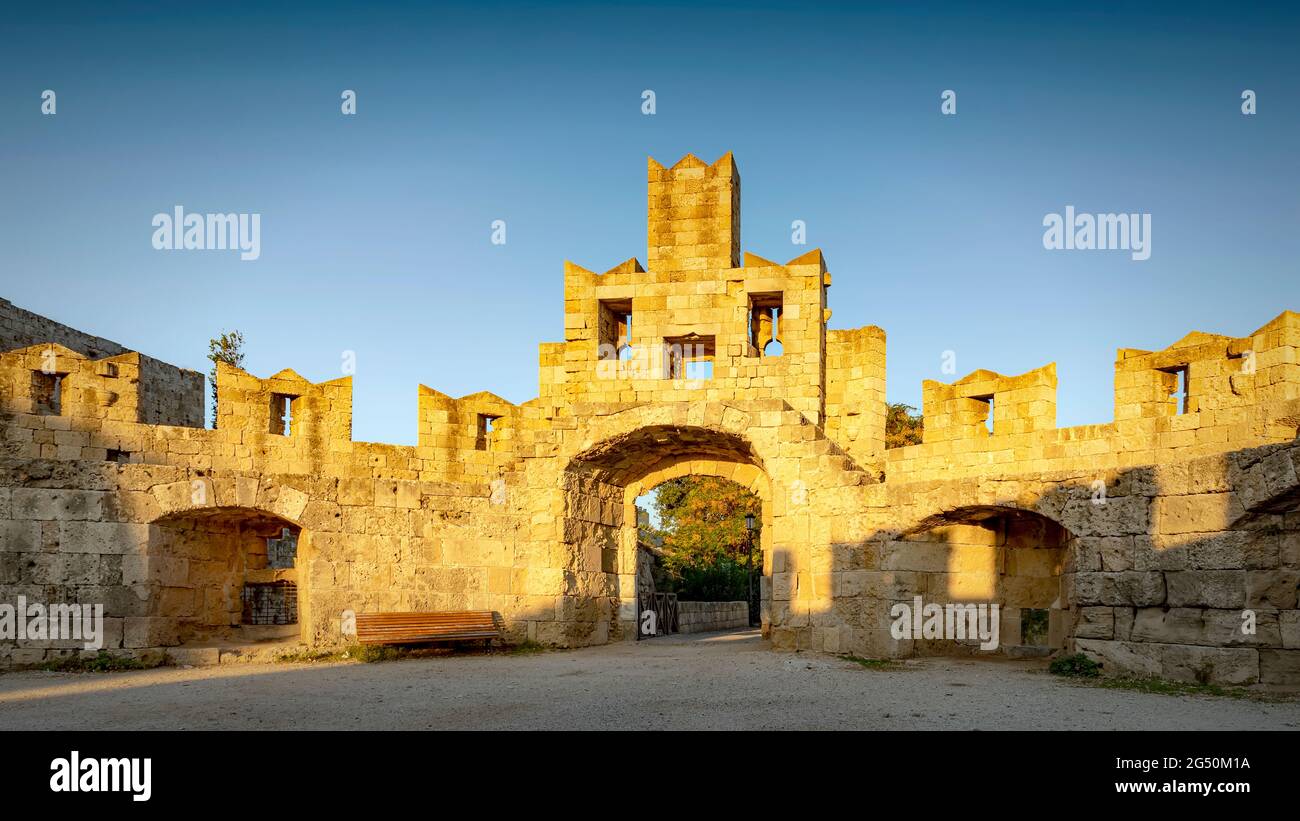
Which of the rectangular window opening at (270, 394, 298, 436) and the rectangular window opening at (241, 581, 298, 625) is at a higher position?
the rectangular window opening at (270, 394, 298, 436)

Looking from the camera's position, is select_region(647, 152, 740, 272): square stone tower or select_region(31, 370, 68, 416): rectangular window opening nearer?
select_region(31, 370, 68, 416): rectangular window opening

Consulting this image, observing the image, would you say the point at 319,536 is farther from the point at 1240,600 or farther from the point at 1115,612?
the point at 1240,600

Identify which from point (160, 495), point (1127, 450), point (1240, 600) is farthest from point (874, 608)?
point (160, 495)

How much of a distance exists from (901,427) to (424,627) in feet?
61.5

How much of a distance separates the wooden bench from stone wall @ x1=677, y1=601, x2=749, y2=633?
9.01m

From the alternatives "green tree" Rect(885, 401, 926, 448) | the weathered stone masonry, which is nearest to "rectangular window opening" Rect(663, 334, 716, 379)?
the weathered stone masonry

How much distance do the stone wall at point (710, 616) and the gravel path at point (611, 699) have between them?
1017 centimetres

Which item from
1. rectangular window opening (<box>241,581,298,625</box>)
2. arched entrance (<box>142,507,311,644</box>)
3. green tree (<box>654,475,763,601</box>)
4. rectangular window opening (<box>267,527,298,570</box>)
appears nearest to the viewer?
arched entrance (<box>142,507,311,644</box>)

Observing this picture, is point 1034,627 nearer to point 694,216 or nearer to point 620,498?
point 620,498

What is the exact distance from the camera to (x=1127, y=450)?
46.5 ft

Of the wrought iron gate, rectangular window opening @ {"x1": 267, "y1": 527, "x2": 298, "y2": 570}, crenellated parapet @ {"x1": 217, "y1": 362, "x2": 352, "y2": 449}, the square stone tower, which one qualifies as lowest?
the wrought iron gate

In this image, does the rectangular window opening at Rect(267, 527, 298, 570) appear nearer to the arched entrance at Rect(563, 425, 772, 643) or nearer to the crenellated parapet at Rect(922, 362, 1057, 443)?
the arched entrance at Rect(563, 425, 772, 643)

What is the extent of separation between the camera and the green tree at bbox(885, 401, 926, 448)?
2525 cm
